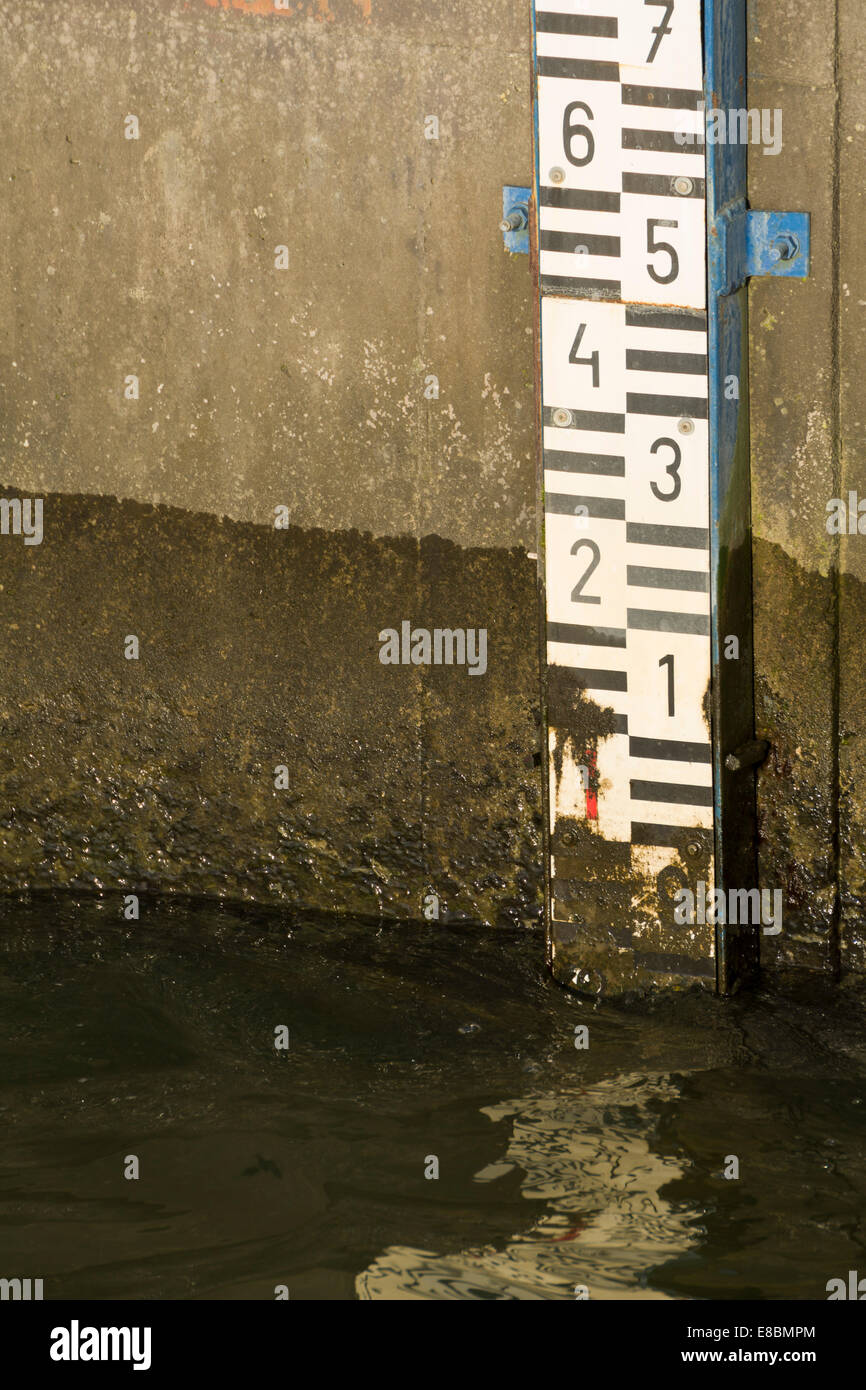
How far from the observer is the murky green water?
10.1 feet

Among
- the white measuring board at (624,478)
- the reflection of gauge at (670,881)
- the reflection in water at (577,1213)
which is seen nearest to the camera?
the reflection in water at (577,1213)

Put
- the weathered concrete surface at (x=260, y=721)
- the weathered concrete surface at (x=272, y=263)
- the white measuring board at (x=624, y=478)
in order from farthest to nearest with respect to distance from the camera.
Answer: the weathered concrete surface at (x=260, y=721) → the weathered concrete surface at (x=272, y=263) → the white measuring board at (x=624, y=478)

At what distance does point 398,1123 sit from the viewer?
3.56 meters

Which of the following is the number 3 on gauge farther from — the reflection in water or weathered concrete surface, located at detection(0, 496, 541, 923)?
the reflection in water

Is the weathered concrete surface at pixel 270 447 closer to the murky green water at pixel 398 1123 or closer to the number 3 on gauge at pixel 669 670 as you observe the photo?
the murky green water at pixel 398 1123

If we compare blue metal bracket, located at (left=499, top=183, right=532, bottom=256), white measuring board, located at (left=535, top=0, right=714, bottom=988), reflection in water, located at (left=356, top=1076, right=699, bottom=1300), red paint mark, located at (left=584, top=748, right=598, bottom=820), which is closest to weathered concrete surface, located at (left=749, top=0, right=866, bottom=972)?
white measuring board, located at (left=535, top=0, right=714, bottom=988)

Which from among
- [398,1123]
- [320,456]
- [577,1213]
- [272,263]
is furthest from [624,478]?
[577,1213]

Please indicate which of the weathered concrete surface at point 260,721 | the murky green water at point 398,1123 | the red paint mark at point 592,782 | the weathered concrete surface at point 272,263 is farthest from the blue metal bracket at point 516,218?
the murky green water at point 398,1123

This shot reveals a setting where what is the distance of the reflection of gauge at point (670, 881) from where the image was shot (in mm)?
4125

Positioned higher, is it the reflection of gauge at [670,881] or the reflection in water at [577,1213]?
the reflection of gauge at [670,881]

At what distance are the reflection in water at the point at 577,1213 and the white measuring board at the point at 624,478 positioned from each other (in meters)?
0.62

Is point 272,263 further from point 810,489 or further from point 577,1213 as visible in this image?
point 577,1213
